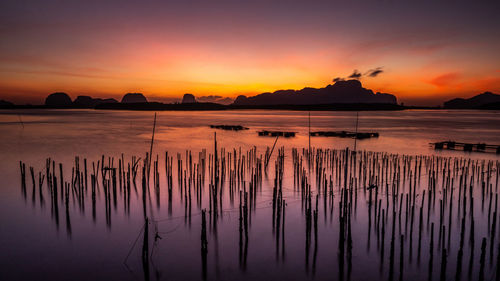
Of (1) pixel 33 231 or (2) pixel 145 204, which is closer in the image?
(1) pixel 33 231

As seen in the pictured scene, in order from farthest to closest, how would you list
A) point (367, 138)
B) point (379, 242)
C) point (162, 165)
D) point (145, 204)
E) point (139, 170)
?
point (367, 138) < point (162, 165) < point (139, 170) < point (145, 204) < point (379, 242)

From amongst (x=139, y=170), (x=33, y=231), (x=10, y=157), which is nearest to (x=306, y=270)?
(x=33, y=231)

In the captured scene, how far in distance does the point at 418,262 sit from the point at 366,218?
240 cm

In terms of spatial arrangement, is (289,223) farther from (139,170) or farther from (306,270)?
(139,170)

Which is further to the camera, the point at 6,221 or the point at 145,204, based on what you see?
the point at 145,204

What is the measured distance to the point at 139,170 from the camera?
1476 cm

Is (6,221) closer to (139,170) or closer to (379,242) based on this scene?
(139,170)

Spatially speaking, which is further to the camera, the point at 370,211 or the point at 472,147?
the point at 472,147

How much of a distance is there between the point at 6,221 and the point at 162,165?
8028mm

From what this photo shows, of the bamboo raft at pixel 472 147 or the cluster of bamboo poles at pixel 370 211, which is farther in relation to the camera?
the bamboo raft at pixel 472 147

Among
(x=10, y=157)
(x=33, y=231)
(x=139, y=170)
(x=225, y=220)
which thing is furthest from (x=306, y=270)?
(x=10, y=157)

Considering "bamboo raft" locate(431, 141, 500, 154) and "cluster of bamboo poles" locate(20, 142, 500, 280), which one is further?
"bamboo raft" locate(431, 141, 500, 154)

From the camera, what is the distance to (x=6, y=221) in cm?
841

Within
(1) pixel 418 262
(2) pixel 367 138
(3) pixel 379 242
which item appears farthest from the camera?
(2) pixel 367 138
